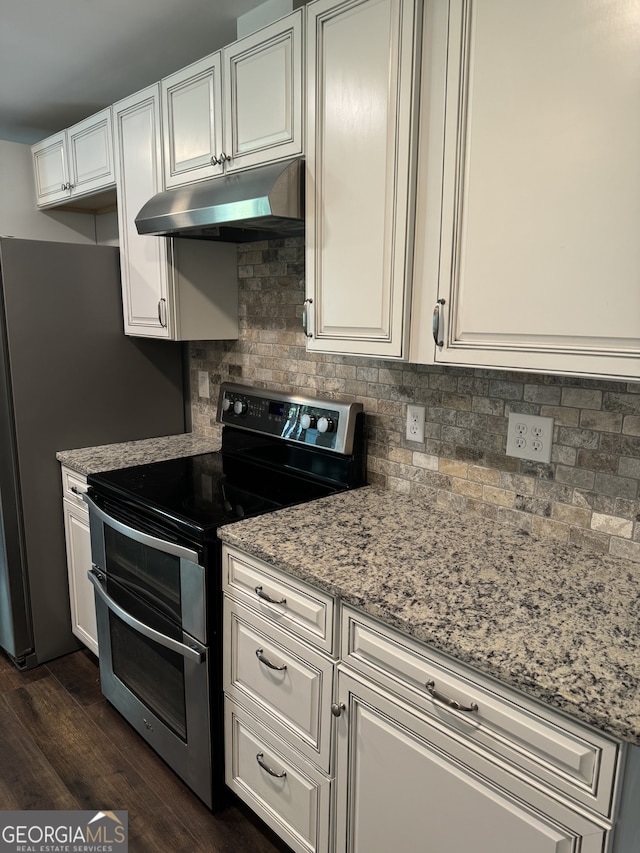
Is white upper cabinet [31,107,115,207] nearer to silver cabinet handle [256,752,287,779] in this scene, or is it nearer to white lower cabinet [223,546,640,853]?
white lower cabinet [223,546,640,853]

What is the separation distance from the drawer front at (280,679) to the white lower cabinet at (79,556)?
0.95 metres

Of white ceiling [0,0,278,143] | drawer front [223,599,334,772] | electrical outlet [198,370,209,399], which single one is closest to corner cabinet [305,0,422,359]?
white ceiling [0,0,278,143]

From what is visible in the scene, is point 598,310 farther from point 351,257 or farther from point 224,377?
point 224,377

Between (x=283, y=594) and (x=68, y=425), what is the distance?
4.73ft

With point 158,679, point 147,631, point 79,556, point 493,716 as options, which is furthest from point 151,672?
point 493,716

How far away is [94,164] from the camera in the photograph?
249 cm

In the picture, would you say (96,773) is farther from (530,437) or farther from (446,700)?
(530,437)

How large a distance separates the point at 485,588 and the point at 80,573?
70.3 inches

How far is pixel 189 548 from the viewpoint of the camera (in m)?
1.63

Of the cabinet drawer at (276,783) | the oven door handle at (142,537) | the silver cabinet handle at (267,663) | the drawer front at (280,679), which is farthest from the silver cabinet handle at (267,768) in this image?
the oven door handle at (142,537)

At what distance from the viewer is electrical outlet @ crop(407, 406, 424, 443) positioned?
5.90 feet

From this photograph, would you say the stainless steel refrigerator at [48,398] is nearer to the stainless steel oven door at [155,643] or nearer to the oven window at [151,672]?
the stainless steel oven door at [155,643]

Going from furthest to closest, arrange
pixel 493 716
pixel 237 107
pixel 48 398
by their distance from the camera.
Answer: pixel 48 398, pixel 237 107, pixel 493 716

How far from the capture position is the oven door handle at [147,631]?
1663mm
